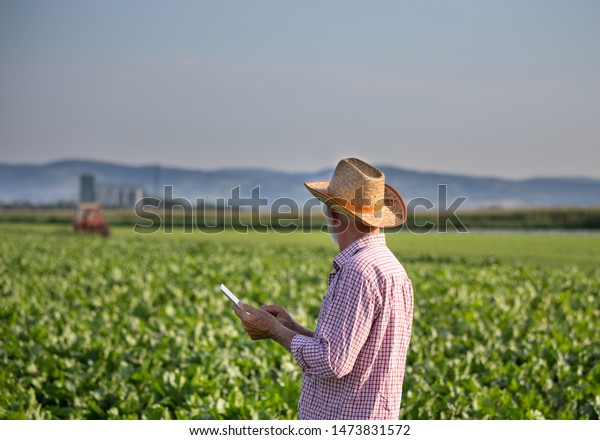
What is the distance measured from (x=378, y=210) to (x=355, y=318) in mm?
465

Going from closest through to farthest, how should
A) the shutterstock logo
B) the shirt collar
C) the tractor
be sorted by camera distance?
the shirt collar < the tractor < the shutterstock logo

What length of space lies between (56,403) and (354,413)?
3.67 meters

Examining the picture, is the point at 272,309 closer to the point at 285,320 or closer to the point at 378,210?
the point at 285,320

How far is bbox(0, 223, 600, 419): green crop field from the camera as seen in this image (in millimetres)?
5445

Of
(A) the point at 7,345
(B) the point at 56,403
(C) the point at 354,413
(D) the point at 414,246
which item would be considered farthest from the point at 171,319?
(D) the point at 414,246

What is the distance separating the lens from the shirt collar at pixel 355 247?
2.89m

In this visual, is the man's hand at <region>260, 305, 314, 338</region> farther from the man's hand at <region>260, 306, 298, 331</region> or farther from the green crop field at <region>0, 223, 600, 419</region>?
the green crop field at <region>0, 223, 600, 419</region>

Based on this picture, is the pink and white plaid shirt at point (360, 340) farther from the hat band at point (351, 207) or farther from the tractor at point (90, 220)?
the tractor at point (90, 220)

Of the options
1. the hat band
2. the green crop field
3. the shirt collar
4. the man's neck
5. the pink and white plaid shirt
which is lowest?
the green crop field

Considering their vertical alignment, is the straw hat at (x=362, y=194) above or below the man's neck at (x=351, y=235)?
above

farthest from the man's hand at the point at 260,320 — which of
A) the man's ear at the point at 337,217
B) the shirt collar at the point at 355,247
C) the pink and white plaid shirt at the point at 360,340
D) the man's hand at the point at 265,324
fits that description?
the man's ear at the point at 337,217

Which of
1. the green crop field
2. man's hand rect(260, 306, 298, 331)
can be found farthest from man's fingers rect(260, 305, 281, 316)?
the green crop field
